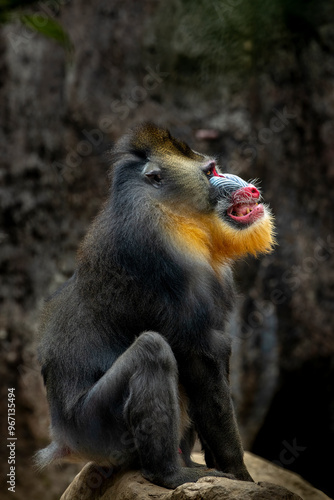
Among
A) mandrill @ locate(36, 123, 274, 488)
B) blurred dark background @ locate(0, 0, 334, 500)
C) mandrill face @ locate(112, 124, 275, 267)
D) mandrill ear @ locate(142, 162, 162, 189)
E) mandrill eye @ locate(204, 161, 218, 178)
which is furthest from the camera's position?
blurred dark background @ locate(0, 0, 334, 500)

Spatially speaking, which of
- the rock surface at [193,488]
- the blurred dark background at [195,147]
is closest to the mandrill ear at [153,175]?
the rock surface at [193,488]

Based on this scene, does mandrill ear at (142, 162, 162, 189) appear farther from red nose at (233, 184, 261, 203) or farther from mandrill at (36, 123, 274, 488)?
red nose at (233, 184, 261, 203)

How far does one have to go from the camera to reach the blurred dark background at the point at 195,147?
8328 millimetres

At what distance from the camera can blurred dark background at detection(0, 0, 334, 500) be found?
27.3 ft

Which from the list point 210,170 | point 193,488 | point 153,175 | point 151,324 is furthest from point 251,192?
point 193,488

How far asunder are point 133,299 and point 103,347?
1.24 ft

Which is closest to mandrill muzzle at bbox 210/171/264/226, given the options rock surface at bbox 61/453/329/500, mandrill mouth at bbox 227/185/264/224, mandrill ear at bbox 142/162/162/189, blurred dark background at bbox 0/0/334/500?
mandrill mouth at bbox 227/185/264/224

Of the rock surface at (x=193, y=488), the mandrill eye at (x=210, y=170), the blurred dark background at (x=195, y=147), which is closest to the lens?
the rock surface at (x=193, y=488)

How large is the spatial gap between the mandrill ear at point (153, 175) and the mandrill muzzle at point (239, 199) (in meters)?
0.39

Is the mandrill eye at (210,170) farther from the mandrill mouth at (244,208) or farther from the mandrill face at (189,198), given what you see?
the mandrill mouth at (244,208)

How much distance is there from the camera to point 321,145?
8.86m

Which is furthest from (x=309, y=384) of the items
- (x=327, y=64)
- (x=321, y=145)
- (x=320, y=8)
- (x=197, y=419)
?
(x=320, y=8)

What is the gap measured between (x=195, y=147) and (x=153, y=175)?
12.9 feet

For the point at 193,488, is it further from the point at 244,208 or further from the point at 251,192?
the point at 251,192
